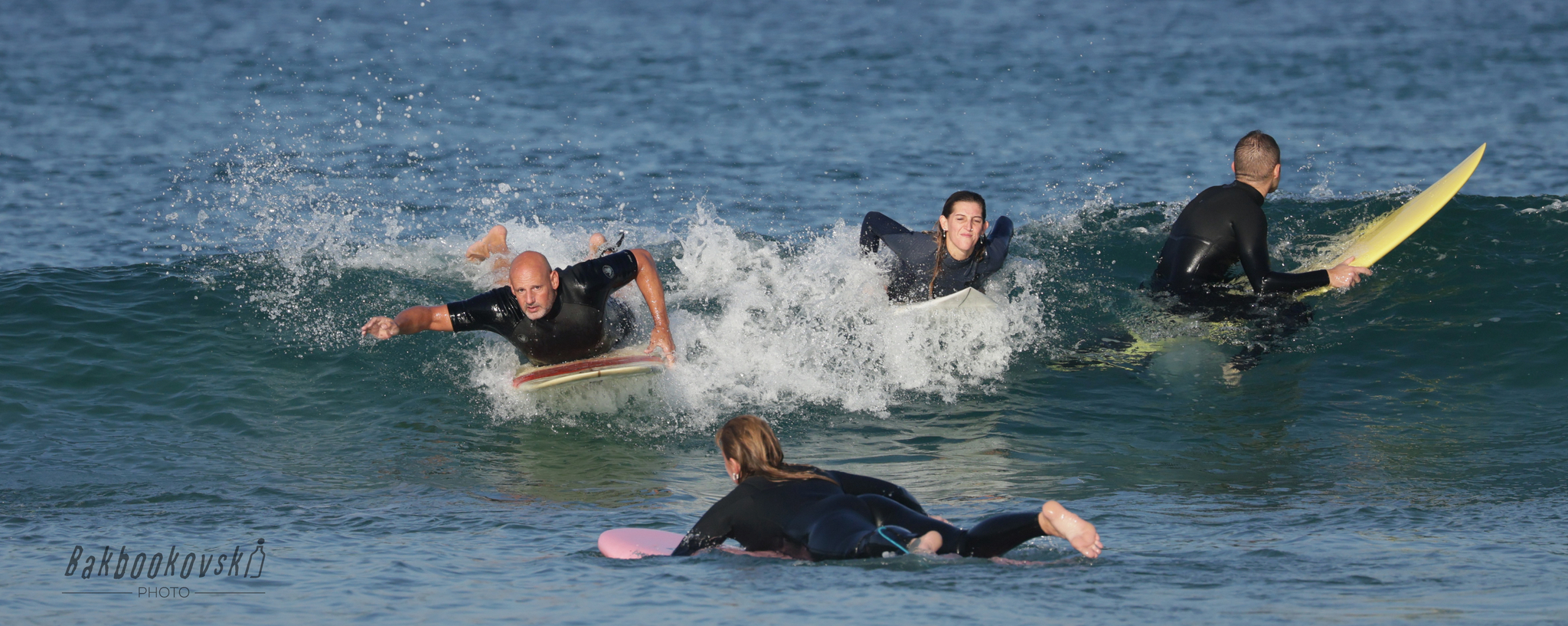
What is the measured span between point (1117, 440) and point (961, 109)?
13.5 m

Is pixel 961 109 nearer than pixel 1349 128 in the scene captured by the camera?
No

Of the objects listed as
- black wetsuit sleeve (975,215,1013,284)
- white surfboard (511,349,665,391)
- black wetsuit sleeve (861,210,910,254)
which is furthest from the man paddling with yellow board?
white surfboard (511,349,665,391)

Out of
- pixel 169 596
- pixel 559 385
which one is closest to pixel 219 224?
pixel 559 385

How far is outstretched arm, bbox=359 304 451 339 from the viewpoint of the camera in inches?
A: 305

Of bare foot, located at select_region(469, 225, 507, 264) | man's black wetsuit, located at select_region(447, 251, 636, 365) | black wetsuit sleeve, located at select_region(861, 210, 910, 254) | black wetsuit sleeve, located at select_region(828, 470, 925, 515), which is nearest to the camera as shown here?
black wetsuit sleeve, located at select_region(828, 470, 925, 515)

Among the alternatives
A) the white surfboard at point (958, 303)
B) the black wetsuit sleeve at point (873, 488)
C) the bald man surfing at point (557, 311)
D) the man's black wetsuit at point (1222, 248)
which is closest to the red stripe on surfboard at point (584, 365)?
the bald man surfing at point (557, 311)

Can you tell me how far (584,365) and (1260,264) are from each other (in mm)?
4650

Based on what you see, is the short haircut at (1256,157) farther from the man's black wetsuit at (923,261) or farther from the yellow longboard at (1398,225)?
the yellow longboard at (1398,225)

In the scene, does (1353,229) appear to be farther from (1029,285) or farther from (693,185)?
(693,185)

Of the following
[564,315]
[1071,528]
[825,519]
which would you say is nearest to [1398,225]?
[564,315]

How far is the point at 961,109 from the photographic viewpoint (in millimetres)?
21391

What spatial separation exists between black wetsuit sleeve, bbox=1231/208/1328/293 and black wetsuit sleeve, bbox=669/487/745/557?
4.64m

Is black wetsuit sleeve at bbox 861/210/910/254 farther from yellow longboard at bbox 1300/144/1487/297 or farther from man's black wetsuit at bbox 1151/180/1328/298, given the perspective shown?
→ yellow longboard at bbox 1300/144/1487/297

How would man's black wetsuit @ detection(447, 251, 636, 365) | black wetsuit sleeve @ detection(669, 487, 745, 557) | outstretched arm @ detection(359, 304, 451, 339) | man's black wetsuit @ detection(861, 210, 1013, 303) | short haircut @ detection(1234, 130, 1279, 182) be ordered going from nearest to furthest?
black wetsuit sleeve @ detection(669, 487, 745, 557) → outstretched arm @ detection(359, 304, 451, 339) → man's black wetsuit @ detection(447, 251, 636, 365) → short haircut @ detection(1234, 130, 1279, 182) → man's black wetsuit @ detection(861, 210, 1013, 303)
